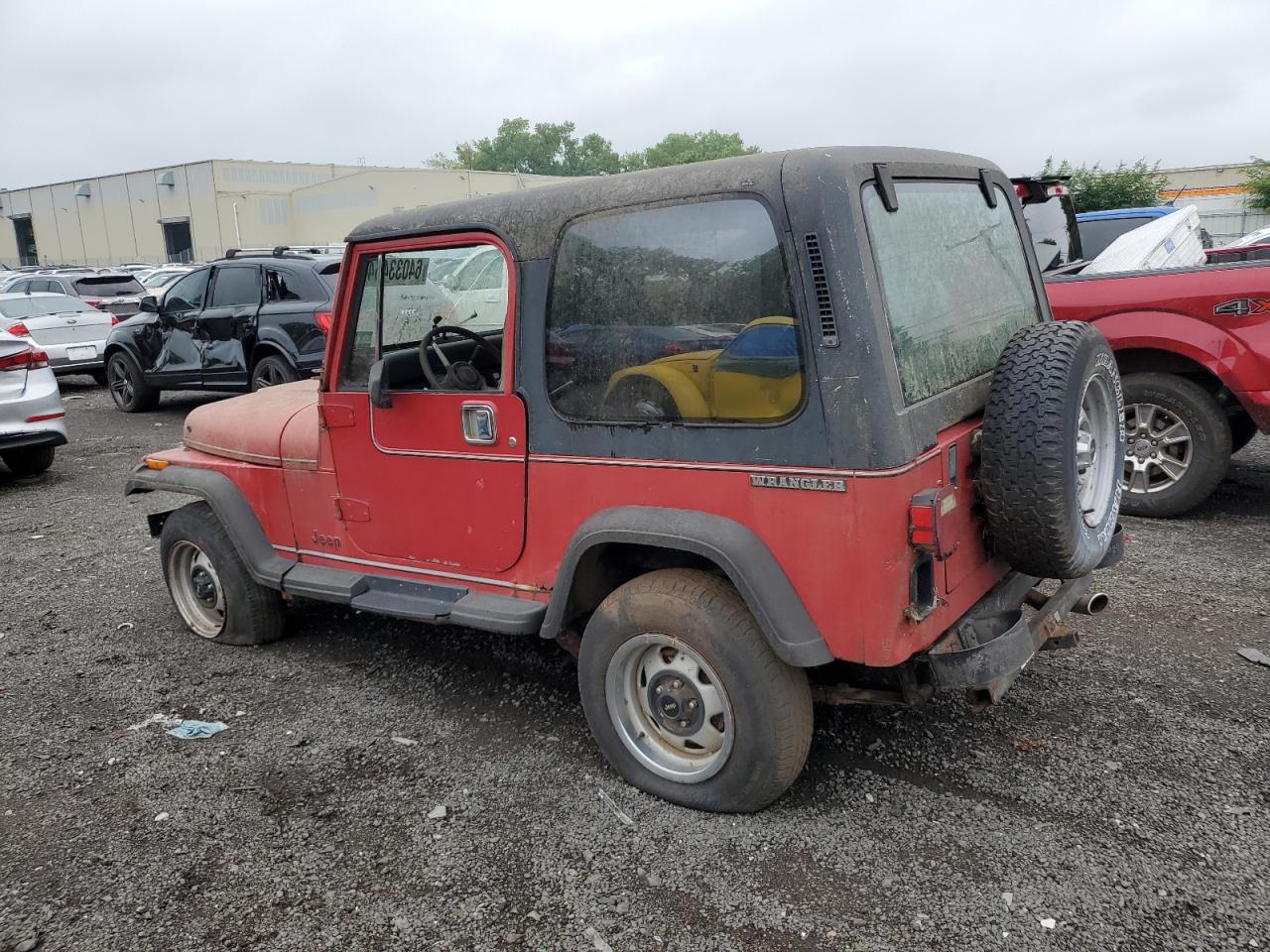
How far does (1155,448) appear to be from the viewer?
5738mm

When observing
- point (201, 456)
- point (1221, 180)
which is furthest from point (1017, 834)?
point (1221, 180)

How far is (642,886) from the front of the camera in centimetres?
276

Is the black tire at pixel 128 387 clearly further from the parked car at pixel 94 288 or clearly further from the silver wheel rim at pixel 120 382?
the parked car at pixel 94 288

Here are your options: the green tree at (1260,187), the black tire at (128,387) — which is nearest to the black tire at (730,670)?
the black tire at (128,387)

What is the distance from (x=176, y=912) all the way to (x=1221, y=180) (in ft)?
138

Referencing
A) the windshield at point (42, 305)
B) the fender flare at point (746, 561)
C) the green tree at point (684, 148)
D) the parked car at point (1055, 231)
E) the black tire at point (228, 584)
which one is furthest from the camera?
the green tree at point (684, 148)

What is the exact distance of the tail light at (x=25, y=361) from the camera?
315 inches

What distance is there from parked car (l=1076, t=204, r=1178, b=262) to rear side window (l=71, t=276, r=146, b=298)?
610 inches

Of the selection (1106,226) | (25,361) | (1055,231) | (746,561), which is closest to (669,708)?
(746,561)

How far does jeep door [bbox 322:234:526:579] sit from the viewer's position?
3.38 m

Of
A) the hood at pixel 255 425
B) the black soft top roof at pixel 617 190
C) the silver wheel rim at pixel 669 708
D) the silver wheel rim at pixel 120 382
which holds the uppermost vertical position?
the black soft top roof at pixel 617 190

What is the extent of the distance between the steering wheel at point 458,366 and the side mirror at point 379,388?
6.1 inches

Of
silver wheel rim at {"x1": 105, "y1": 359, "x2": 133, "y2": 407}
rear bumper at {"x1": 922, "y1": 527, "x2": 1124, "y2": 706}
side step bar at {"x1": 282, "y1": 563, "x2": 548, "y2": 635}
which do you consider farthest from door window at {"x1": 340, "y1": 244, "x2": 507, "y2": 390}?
silver wheel rim at {"x1": 105, "y1": 359, "x2": 133, "y2": 407}

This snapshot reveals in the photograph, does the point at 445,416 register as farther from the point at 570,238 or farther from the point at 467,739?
the point at 467,739
